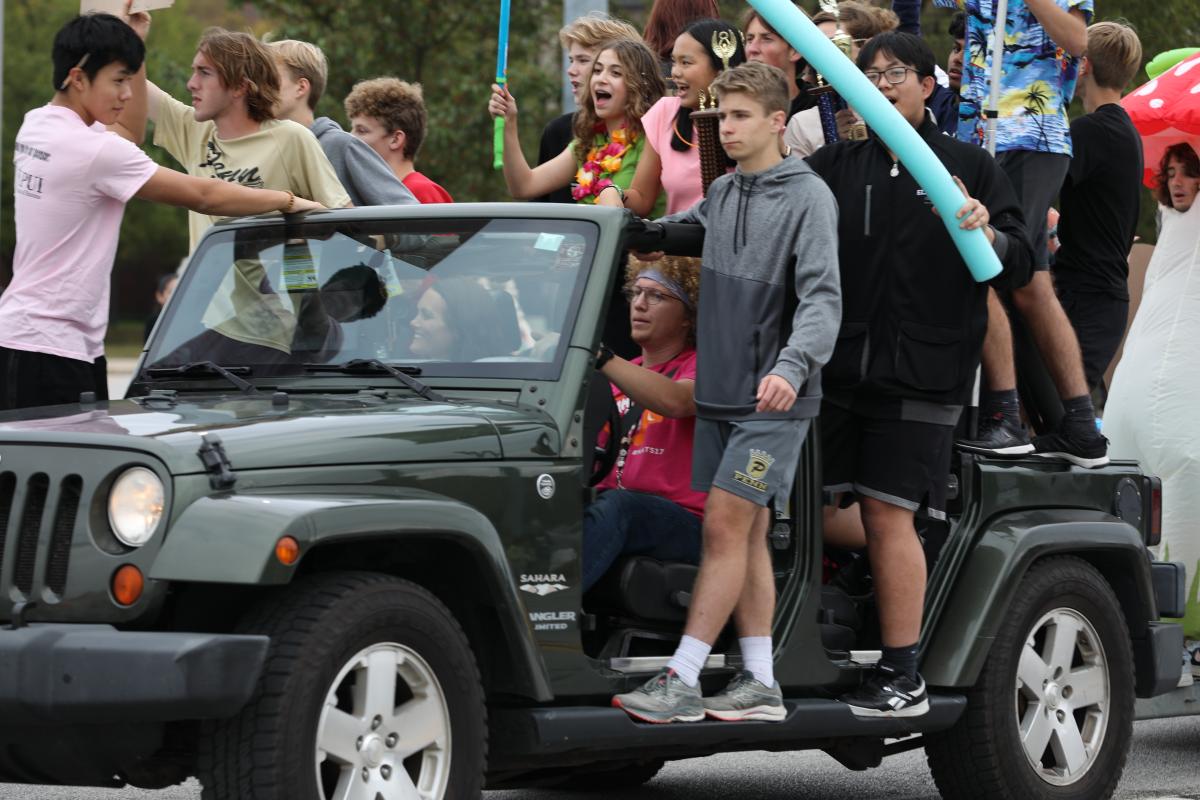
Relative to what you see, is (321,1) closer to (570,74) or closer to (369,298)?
(570,74)

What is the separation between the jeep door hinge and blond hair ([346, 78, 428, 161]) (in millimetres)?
3534

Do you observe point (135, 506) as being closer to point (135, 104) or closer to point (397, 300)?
point (397, 300)

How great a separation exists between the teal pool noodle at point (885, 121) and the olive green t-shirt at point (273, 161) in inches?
66.9

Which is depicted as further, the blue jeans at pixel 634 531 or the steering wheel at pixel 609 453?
the steering wheel at pixel 609 453

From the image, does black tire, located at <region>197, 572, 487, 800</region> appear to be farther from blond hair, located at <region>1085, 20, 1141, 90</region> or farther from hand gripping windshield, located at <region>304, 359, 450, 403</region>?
blond hair, located at <region>1085, 20, 1141, 90</region>

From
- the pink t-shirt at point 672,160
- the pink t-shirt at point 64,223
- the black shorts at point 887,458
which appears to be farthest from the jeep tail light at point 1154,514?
the pink t-shirt at point 64,223

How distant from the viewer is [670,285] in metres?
6.25

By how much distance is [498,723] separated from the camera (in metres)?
5.27

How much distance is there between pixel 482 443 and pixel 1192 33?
37.3 ft

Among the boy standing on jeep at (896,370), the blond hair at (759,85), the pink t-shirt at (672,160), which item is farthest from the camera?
the pink t-shirt at (672,160)

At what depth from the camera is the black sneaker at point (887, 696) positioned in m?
6.11

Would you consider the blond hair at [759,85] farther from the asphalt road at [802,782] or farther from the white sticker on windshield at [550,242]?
the asphalt road at [802,782]

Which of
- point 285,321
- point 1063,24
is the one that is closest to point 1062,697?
point 1063,24

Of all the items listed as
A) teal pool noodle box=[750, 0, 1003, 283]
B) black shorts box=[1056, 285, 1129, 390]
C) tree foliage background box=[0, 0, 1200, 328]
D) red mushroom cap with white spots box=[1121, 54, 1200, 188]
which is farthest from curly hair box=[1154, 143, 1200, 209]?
tree foliage background box=[0, 0, 1200, 328]
